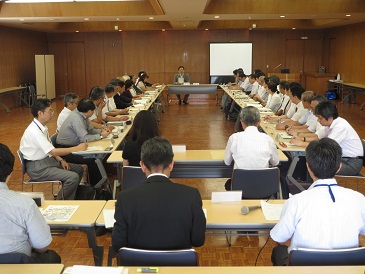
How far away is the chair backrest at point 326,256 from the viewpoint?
7.35 feet

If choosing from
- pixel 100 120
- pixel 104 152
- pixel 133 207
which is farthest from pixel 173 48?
pixel 133 207

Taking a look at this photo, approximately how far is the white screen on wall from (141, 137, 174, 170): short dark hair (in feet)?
52.2

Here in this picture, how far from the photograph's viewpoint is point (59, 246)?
430cm

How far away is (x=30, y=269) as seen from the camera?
225cm

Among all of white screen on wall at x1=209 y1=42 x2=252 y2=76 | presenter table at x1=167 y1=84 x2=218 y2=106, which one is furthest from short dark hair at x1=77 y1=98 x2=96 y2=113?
white screen on wall at x1=209 y1=42 x2=252 y2=76

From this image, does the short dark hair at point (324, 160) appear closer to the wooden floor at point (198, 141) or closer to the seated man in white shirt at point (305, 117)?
the wooden floor at point (198, 141)

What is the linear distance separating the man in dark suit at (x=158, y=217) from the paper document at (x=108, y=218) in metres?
0.39

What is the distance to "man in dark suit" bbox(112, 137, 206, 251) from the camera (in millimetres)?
2365

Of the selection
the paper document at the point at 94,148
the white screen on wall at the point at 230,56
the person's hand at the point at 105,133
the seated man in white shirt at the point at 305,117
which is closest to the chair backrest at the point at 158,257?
the paper document at the point at 94,148

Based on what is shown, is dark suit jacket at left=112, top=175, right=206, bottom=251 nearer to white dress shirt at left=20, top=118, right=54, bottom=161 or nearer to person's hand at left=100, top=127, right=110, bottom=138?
white dress shirt at left=20, top=118, right=54, bottom=161

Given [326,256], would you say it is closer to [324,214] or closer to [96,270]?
[324,214]

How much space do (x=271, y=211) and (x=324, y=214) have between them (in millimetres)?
771

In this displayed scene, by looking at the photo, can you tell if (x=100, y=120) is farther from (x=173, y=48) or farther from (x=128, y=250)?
(x=173, y=48)

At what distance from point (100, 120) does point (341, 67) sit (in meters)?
12.6
